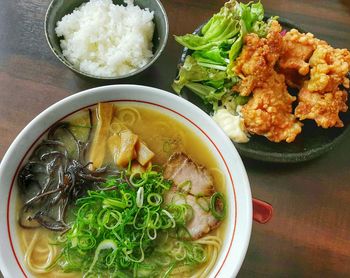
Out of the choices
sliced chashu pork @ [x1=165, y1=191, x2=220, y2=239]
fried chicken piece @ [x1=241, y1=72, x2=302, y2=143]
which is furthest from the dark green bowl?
sliced chashu pork @ [x1=165, y1=191, x2=220, y2=239]

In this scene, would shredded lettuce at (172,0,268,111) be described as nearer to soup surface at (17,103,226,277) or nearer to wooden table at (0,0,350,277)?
wooden table at (0,0,350,277)

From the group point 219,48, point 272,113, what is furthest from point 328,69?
point 219,48

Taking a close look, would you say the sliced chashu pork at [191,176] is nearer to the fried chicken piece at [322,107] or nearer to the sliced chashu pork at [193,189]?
the sliced chashu pork at [193,189]

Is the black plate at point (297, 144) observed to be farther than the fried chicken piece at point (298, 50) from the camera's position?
No

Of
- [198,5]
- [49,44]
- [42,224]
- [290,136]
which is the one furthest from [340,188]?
[49,44]

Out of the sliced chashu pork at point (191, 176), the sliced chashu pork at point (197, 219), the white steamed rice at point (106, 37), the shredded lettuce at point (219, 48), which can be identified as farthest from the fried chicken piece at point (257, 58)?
the sliced chashu pork at point (197, 219)

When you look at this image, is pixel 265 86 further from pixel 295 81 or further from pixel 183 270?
pixel 183 270
